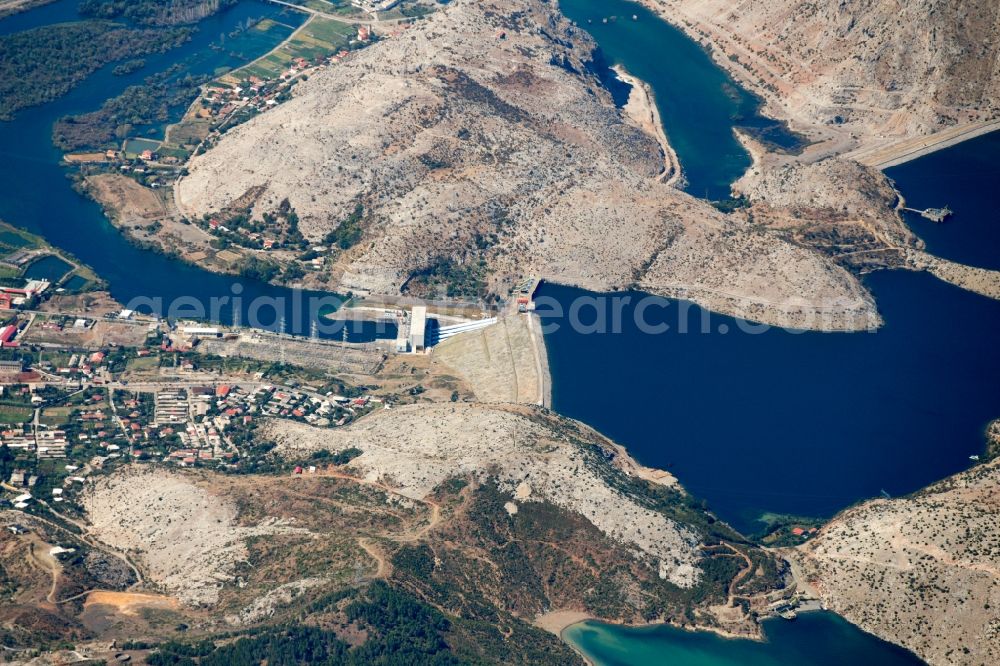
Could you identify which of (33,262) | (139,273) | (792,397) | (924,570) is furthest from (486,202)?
(924,570)

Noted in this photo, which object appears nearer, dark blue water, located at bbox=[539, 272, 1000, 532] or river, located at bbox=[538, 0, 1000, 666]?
river, located at bbox=[538, 0, 1000, 666]

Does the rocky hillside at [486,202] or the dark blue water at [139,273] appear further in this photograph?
the rocky hillside at [486,202]

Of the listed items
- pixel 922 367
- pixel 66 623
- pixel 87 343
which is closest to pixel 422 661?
pixel 66 623

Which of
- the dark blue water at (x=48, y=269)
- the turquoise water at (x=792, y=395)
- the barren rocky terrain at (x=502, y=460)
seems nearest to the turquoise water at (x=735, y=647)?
the barren rocky terrain at (x=502, y=460)

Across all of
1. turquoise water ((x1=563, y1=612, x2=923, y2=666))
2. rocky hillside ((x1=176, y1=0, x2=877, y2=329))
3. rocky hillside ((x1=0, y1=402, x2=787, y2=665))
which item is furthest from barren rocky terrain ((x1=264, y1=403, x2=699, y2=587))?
rocky hillside ((x1=176, y1=0, x2=877, y2=329))

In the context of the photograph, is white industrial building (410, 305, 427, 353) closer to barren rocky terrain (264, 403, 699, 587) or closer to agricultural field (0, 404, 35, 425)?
barren rocky terrain (264, 403, 699, 587)

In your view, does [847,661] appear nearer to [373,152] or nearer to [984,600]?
[984,600]

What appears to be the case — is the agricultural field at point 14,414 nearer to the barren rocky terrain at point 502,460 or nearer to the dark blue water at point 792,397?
the barren rocky terrain at point 502,460
